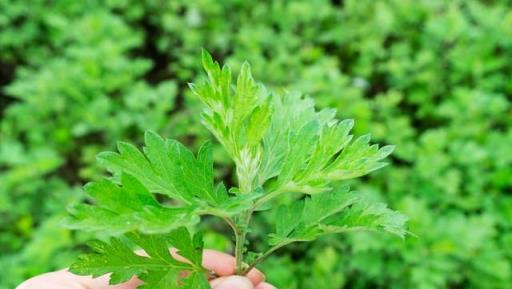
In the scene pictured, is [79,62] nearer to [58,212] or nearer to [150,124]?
[150,124]

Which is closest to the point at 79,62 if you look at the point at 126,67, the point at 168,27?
the point at 126,67

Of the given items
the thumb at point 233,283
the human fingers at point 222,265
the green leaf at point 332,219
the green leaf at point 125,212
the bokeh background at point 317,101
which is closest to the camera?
the green leaf at point 125,212

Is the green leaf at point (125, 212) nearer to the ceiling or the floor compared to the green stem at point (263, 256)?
nearer to the ceiling

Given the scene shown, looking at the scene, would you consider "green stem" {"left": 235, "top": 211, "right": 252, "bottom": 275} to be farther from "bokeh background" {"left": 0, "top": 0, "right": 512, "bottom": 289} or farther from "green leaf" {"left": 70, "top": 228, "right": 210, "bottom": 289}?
"bokeh background" {"left": 0, "top": 0, "right": 512, "bottom": 289}

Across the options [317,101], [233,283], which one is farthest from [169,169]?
[317,101]

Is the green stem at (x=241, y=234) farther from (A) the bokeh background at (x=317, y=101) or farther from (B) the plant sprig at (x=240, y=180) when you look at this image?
(A) the bokeh background at (x=317, y=101)

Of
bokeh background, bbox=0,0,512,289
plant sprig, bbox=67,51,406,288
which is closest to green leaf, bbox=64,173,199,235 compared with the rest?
plant sprig, bbox=67,51,406,288

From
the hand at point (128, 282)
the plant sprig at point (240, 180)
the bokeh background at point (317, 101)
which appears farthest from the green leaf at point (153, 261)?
the bokeh background at point (317, 101)
